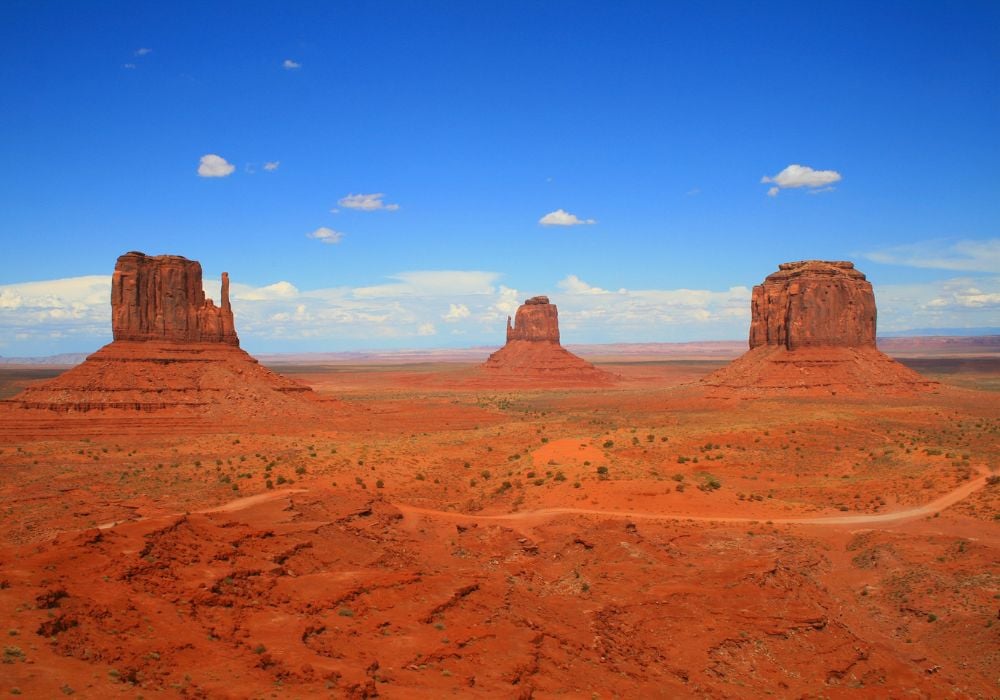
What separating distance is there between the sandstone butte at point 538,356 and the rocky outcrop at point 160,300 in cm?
6295

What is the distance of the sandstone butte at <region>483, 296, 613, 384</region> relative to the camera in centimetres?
11762

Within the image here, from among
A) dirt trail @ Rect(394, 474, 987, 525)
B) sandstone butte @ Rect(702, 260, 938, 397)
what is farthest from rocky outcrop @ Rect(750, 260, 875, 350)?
dirt trail @ Rect(394, 474, 987, 525)

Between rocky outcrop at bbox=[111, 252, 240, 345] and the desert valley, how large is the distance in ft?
25.7

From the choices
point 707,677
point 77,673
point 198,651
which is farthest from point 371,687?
point 707,677

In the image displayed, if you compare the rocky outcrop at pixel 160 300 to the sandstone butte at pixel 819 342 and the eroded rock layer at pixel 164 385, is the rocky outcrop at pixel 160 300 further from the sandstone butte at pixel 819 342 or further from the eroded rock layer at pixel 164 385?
the sandstone butte at pixel 819 342

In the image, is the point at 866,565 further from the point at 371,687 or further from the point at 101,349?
the point at 101,349

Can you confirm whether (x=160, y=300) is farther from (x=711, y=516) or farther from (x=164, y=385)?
(x=711, y=516)

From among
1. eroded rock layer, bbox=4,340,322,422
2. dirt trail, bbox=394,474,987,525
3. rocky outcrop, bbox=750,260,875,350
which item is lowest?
dirt trail, bbox=394,474,987,525

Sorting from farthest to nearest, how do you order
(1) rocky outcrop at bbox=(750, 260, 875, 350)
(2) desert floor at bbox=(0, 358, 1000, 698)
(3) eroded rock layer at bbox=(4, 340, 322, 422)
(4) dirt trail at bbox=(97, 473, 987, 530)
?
(1) rocky outcrop at bbox=(750, 260, 875, 350) → (3) eroded rock layer at bbox=(4, 340, 322, 422) → (4) dirt trail at bbox=(97, 473, 987, 530) → (2) desert floor at bbox=(0, 358, 1000, 698)

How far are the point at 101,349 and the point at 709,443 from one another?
4722 cm

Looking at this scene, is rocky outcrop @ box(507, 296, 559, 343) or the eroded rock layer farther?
rocky outcrop @ box(507, 296, 559, 343)

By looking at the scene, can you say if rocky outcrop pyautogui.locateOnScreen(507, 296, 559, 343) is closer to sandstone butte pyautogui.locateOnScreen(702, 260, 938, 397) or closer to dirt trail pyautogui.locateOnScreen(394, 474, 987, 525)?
sandstone butte pyautogui.locateOnScreen(702, 260, 938, 397)

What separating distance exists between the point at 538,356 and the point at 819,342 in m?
56.0

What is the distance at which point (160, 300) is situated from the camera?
5716 centimetres
